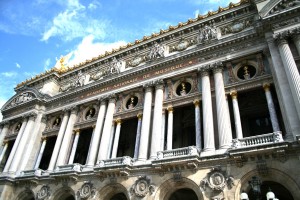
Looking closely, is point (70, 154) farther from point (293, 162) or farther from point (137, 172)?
point (293, 162)

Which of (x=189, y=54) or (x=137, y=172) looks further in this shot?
(x=189, y=54)

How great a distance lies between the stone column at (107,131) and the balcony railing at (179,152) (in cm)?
599

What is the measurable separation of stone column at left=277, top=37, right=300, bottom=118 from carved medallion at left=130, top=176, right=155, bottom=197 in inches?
401

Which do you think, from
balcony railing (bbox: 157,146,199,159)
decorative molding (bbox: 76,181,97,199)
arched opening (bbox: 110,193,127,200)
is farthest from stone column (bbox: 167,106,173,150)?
decorative molding (bbox: 76,181,97,199)

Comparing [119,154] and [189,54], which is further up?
[189,54]

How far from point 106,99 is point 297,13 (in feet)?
56.1

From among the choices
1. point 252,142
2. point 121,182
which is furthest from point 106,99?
point 252,142

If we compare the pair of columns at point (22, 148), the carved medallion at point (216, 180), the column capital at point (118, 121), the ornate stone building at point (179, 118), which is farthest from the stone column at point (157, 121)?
the pair of columns at point (22, 148)

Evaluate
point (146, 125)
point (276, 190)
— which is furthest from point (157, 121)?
point (276, 190)

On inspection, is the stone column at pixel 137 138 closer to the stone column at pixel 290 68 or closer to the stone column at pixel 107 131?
the stone column at pixel 107 131

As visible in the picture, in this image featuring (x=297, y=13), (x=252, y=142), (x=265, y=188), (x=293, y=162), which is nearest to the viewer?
(x=293, y=162)

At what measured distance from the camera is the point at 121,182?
18.2 metres

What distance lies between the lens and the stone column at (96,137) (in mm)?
21234

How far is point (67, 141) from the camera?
24547 mm
